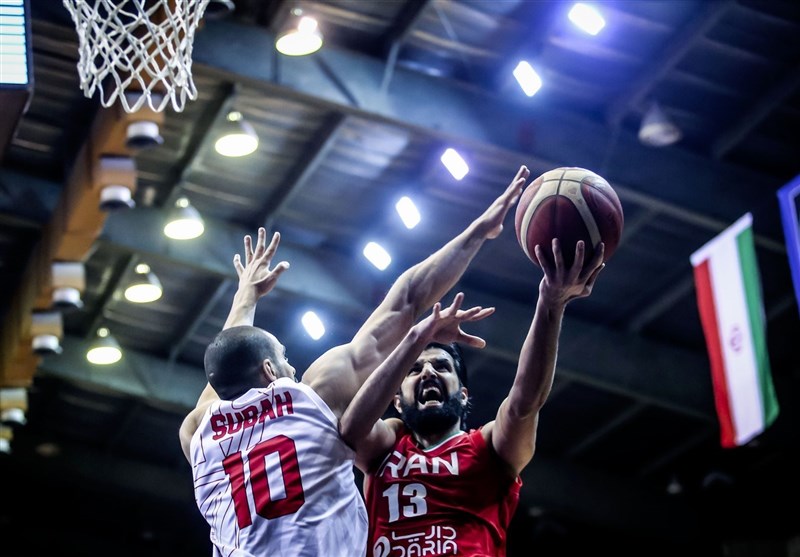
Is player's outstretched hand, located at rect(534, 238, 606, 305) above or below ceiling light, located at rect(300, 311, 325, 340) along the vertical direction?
below

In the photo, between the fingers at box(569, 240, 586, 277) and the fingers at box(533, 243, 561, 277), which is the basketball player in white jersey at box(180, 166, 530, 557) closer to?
the fingers at box(533, 243, 561, 277)

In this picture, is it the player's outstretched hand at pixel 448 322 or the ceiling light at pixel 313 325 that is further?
the ceiling light at pixel 313 325

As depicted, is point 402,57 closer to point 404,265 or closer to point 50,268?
point 404,265

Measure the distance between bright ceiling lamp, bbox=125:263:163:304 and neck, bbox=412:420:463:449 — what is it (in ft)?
27.8

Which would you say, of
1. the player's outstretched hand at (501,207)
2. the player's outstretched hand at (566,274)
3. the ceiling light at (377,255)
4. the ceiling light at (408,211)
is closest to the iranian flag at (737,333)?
the ceiling light at (408,211)

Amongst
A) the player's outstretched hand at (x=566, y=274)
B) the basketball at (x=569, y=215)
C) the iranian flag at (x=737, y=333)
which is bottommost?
the player's outstretched hand at (x=566, y=274)

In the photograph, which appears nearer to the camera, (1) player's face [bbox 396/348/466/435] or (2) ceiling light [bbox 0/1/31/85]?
(1) player's face [bbox 396/348/466/435]

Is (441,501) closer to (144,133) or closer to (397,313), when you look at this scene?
(397,313)

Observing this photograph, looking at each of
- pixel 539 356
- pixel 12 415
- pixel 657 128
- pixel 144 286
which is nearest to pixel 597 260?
pixel 539 356

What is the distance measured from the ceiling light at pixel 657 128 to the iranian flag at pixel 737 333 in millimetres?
927

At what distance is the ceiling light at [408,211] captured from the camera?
12648 mm

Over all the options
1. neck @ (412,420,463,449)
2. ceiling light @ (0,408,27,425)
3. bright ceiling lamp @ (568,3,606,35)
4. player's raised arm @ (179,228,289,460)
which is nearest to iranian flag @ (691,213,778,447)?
bright ceiling lamp @ (568,3,606,35)

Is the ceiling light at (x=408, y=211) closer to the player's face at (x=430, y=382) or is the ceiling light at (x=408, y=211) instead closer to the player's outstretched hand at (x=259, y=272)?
the player's outstretched hand at (x=259, y=272)

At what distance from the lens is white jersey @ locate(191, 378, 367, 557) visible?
4.86 m
